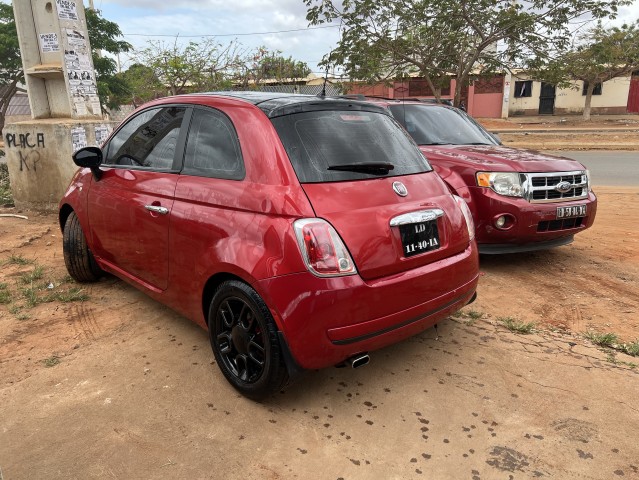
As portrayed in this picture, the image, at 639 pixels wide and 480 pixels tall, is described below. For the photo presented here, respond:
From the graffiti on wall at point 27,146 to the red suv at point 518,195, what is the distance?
19.1 ft

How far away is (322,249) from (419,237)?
647mm

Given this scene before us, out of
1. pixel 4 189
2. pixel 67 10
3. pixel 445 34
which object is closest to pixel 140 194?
pixel 67 10

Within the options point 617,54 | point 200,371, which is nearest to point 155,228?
point 200,371

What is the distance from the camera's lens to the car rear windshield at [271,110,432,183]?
8.74ft

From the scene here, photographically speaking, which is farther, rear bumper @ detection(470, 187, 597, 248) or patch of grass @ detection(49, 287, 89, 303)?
rear bumper @ detection(470, 187, 597, 248)

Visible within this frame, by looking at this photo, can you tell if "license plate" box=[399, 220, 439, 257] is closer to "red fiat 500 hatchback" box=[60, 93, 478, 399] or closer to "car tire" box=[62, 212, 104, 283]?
"red fiat 500 hatchback" box=[60, 93, 478, 399]

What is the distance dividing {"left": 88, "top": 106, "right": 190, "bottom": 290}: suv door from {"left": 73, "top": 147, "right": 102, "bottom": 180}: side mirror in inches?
2.6

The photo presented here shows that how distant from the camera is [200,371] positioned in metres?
3.12

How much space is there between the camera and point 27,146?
7.39 metres

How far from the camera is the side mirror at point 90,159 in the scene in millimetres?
3816

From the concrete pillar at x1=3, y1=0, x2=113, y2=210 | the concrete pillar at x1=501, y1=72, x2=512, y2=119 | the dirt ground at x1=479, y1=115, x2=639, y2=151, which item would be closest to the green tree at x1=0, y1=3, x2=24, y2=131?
A: the concrete pillar at x1=3, y1=0, x2=113, y2=210

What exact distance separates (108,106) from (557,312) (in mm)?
21196

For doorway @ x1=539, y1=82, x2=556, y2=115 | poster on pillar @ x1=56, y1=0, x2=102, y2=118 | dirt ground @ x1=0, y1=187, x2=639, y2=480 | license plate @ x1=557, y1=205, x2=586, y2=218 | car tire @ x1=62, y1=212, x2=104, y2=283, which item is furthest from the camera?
doorway @ x1=539, y1=82, x2=556, y2=115

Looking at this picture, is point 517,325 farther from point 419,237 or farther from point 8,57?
point 8,57
